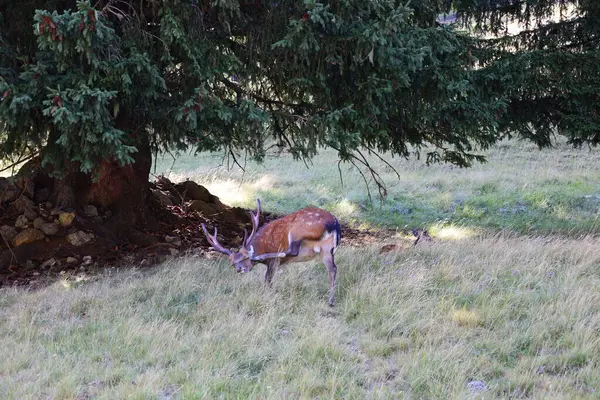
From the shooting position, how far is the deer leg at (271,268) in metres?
6.81

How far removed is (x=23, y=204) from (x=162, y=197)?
278 cm

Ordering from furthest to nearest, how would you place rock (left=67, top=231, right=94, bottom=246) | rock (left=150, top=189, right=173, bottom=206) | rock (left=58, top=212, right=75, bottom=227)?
rock (left=150, top=189, right=173, bottom=206) → rock (left=58, top=212, right=75, bottom=227) → rock (left=67, top=231, right=94, bottom=246)

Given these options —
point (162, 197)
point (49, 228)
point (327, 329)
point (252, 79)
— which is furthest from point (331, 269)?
point (162, 197)

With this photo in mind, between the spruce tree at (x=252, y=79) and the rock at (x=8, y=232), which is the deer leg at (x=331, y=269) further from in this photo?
the rock at (x=8, y=232)

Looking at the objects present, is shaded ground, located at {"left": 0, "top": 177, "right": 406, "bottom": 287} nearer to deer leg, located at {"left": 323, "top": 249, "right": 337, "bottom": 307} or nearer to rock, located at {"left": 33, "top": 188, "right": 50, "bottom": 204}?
rock, located at {"left": 33, "top": 188, "right": 50, "bottom": 204}

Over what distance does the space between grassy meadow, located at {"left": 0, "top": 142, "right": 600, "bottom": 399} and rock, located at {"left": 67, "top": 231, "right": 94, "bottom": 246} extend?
116 cm

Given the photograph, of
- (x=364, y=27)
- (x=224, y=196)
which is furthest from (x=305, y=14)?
(x=224, y=196)

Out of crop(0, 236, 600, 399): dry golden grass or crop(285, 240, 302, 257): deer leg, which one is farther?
crop(285, 240, 302, 257): deer leg

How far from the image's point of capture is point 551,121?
1054 cm

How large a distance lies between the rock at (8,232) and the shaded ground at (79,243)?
0.05ft

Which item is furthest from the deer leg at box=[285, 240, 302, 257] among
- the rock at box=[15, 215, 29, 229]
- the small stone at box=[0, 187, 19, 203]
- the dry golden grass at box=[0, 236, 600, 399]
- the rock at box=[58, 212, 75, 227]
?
the small stone at box=[0, 187, 19, 203]

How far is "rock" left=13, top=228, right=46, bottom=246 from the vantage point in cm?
930

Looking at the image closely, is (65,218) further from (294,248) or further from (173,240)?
(294,248)

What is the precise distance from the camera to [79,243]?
372 inches
